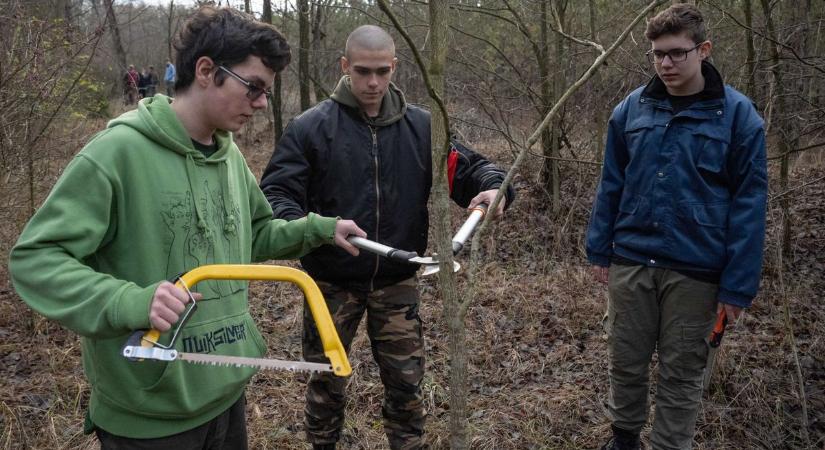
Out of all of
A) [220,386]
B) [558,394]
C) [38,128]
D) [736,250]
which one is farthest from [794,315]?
[38,128]

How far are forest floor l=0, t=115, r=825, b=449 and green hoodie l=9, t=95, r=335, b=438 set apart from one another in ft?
6.55

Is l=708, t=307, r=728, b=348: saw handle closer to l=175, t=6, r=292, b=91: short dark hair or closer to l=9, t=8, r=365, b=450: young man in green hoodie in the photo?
l=9, t=8, r=365, b=450: young man in green hoodie

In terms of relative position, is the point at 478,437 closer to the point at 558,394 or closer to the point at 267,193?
the point at 558,394

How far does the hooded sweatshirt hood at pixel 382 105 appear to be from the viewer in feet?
9.53

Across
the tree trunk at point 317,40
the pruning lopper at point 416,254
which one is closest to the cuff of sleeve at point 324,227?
the pruning lopper at point 416,254

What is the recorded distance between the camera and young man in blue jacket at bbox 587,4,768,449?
271cm

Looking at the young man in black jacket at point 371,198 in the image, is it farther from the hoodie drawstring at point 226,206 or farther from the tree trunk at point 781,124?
the tree trunk at point 781,124

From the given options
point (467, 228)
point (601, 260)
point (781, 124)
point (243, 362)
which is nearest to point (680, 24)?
point (601, 260)

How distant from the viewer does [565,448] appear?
3.63 meters

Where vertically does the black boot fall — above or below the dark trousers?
below

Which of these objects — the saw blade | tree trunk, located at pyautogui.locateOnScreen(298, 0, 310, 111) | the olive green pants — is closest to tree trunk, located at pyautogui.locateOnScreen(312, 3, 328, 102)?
tree trunk, located at pyautogui.locateOnScreen(298, 0, 310, 111)

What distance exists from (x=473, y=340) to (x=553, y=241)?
2.55 metres

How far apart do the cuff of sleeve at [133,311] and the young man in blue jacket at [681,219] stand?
2255 millimetres

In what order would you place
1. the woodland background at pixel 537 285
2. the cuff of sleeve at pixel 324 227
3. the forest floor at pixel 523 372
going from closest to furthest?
the cuff of sleeve at pixel 324 227, the forest floor at pixel 523 372, the woodland background at pixel 537 285
